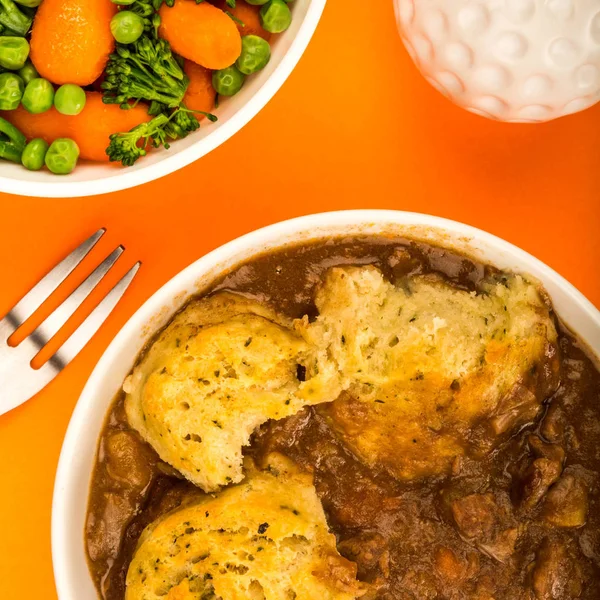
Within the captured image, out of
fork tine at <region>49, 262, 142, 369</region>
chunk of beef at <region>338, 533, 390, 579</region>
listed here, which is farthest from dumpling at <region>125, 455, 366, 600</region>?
fork tine at <region>49, 262, 142, 369</region>

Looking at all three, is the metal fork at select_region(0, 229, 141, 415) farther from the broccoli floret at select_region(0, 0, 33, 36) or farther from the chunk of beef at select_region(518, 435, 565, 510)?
the chunk of beef at select_region(518, 435, 565, 510)

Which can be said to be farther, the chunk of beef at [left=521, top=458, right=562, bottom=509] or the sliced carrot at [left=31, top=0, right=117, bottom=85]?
the chunk of beef at [left=521, top=458, right=562, bottom=509]

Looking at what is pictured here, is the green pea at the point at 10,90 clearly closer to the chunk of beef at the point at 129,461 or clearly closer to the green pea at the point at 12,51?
the green pea at the point at 12,51

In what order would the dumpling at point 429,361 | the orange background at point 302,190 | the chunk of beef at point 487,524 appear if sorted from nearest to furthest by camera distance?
the dumpling at point 429,361, the chunk of beef at point 487,524, the orange background at point 302,190

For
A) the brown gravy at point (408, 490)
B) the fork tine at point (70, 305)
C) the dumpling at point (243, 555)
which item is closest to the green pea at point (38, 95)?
the fork tine at point (70, 305)

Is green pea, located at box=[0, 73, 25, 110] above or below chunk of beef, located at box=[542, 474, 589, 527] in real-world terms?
above

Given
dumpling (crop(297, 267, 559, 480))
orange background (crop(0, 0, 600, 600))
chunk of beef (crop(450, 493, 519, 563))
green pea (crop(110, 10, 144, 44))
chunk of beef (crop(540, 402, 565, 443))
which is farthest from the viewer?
orange background (crop(0, 0, 600, 600))
